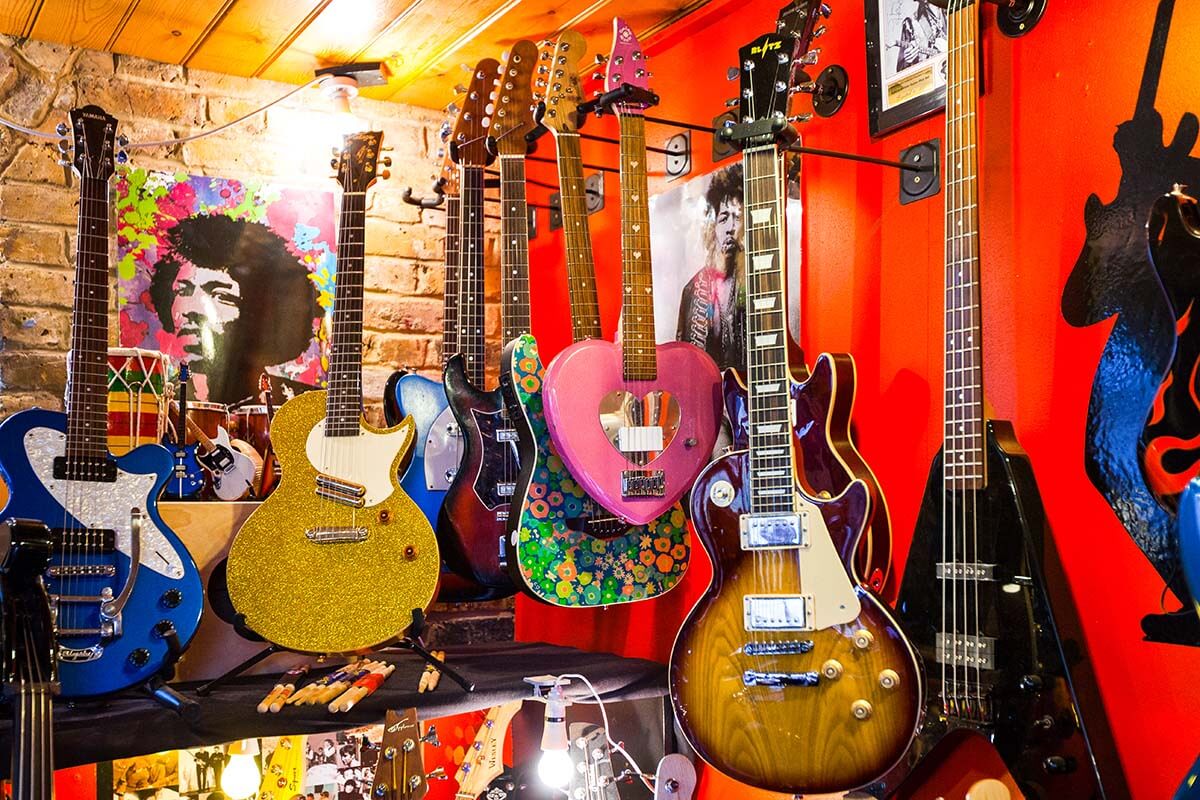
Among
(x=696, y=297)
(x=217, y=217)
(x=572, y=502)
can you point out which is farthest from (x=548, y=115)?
(x=217, y=217)

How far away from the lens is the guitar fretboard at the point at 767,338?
2016 mm

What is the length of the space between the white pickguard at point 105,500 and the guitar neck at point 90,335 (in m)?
0.05

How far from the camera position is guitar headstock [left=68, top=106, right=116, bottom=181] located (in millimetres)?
2451

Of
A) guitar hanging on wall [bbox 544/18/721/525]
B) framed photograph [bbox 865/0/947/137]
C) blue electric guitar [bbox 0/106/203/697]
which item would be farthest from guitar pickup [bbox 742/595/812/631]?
blue electric guitar [bbox 0/106/203/697]

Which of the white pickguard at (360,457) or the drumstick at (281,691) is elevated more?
the white pickguard at (360,457)

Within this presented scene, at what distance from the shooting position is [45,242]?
300 centimetres

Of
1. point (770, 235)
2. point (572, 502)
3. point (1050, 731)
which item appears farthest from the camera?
point (572, 502)

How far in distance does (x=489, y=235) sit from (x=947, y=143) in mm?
2034

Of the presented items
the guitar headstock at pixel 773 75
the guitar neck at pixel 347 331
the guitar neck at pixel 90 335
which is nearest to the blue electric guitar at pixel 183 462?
the guitar neck at pixel 90 335

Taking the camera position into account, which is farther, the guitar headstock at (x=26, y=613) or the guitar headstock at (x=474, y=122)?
the guitar headstock at (x=474, y=122)

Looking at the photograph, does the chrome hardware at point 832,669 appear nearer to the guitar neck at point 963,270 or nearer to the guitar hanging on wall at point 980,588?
the guitar hanging on wall at point 980,588

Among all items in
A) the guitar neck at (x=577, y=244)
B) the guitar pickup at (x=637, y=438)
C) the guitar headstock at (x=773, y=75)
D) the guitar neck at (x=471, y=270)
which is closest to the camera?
the guitar headstock at (x=773, y=75)

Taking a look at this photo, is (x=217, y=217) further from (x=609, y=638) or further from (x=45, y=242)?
(x=609, y=638)

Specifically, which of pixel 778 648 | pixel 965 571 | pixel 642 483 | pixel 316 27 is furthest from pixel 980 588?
pixel 316 27
